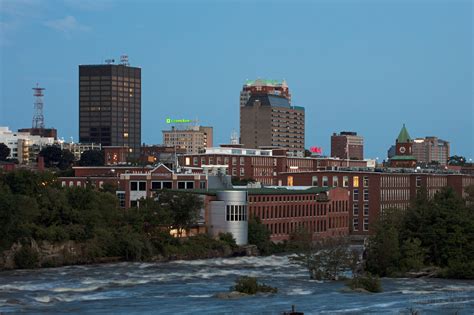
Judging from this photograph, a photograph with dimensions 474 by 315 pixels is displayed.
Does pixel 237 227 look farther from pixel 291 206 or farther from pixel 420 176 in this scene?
pixel 420 176

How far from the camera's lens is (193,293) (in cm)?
8094

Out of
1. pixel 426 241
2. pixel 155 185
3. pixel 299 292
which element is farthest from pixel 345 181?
pixel 299 292

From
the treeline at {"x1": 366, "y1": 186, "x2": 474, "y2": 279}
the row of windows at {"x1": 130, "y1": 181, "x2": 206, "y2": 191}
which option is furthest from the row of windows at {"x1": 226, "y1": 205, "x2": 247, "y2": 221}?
the treeline at {"x1": 366, "y1": 186, "x2": 474, "y2": 279}

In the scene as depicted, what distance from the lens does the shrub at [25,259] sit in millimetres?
99875

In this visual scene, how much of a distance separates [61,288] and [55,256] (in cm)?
2084

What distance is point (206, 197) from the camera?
122m

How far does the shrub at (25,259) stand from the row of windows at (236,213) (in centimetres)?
2737

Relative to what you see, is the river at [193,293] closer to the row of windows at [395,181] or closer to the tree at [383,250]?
the tree at [383,250]

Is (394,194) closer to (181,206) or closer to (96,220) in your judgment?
(181,206)

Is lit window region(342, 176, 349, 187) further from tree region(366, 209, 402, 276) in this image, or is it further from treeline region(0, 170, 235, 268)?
tree region(366, 209, 402, 276)

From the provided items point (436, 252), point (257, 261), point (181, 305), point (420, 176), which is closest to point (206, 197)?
point (257, 261)

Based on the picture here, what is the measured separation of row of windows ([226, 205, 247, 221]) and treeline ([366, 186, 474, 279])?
2485 centimetres

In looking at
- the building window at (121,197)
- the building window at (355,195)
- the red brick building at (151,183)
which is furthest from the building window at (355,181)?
the building window at (121,197)

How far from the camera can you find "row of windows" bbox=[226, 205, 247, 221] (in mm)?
122062
